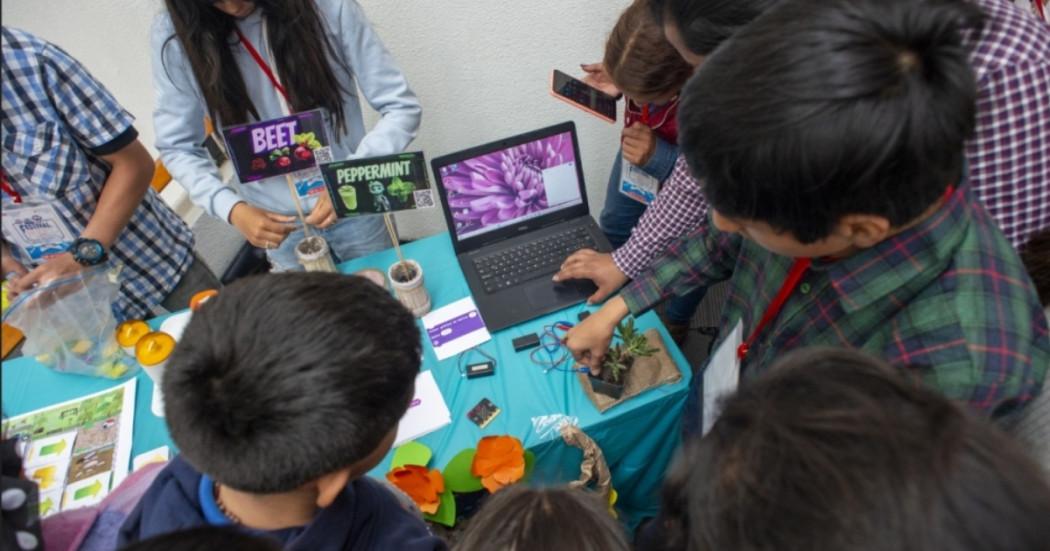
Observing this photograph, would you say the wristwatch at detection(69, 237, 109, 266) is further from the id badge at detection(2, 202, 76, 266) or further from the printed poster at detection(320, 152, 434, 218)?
the printed poster at detection(320, 152, 434, 218)

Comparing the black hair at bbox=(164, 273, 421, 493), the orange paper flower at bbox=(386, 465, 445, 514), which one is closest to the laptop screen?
the orange paper flower at bbox=(386, 465, 445, 514)

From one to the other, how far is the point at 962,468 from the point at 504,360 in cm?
84

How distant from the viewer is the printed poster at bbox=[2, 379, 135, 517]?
1.03 metres

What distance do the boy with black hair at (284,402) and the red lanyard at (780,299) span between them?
577 mm

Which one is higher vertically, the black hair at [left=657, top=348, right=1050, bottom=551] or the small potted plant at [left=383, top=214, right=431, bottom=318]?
the black hair at [left=657, top=348, right=1050, bottom=551]

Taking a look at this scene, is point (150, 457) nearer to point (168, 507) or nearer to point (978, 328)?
point (168, 507)

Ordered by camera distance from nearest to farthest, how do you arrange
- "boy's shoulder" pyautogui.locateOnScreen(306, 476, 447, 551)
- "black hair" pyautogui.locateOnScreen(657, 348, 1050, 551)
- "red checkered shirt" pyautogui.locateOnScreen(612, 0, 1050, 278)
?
"black hair" pyautogui.locateOnScreen(657, 348, 1050, 551) < "boy's shoulder" pyautogui.locateOnScreen(306, 476, 447, 551) < "red checkered shirt" pyautogui.locateOnScreen(612, 0, 1050, 278)

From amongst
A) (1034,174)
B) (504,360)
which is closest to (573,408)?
(504,360)

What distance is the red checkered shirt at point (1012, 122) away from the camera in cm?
81

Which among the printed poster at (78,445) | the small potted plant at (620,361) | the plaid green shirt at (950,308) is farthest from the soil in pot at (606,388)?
the printed poster at (78,445)

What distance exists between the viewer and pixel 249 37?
1.30 m

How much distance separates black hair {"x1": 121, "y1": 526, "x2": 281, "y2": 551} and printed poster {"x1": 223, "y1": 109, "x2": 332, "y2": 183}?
0.92m

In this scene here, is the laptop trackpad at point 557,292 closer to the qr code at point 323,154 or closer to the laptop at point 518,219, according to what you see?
the laptop at point 518,219

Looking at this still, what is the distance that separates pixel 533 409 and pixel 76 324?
0.93 meters
